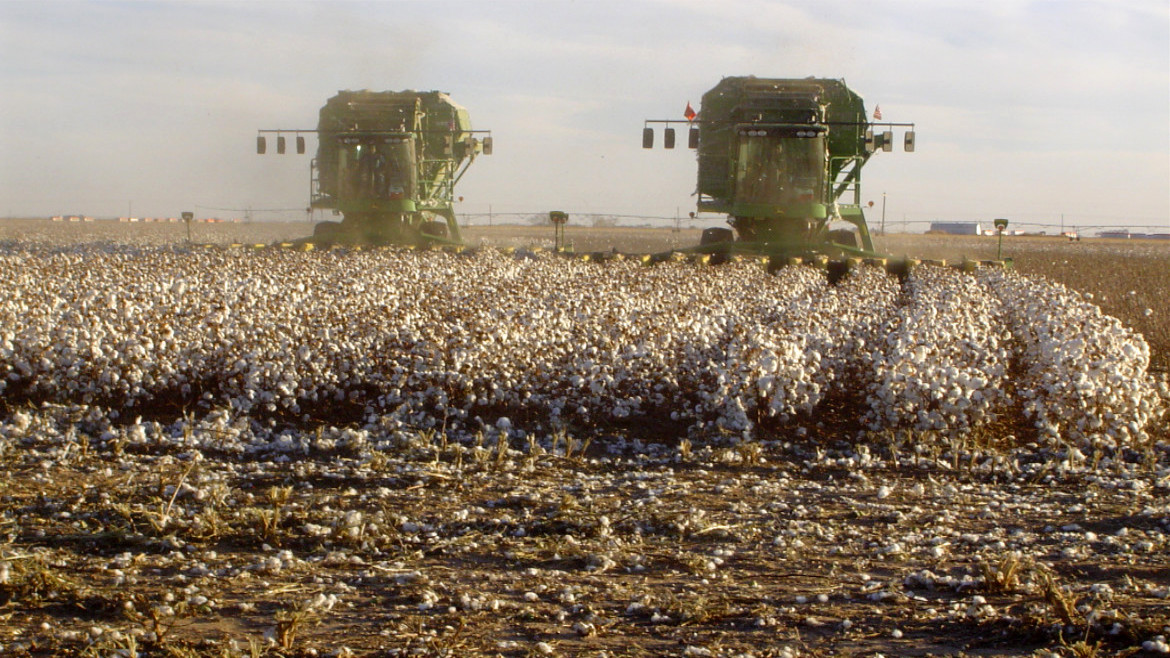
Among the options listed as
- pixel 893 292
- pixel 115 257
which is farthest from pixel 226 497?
pixel 115 257

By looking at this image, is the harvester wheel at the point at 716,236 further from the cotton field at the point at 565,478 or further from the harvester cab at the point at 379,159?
the cotton field at the point at 565,478

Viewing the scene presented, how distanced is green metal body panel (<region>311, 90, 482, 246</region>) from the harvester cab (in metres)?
0.02

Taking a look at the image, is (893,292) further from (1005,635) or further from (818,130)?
(1005,635)

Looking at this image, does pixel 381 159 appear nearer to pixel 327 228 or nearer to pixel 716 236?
pixel 327 228

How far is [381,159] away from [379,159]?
0.05 metres

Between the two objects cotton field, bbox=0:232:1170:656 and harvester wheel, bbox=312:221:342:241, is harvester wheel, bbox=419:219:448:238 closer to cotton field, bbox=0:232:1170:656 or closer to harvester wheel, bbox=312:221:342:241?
harvester wheel, bbox=312:221:342:241

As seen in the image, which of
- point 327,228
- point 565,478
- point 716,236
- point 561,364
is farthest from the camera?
point 327,228

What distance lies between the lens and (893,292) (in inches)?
625

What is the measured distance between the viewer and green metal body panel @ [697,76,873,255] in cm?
2130

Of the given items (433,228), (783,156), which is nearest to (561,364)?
(783,156)

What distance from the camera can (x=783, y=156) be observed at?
70.1 feet

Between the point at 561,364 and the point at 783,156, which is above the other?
the point at 783,156

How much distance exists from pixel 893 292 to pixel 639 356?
8.11 metres

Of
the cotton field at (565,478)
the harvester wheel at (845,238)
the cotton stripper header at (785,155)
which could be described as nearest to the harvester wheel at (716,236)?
the cotton stripper header at (785,155)
